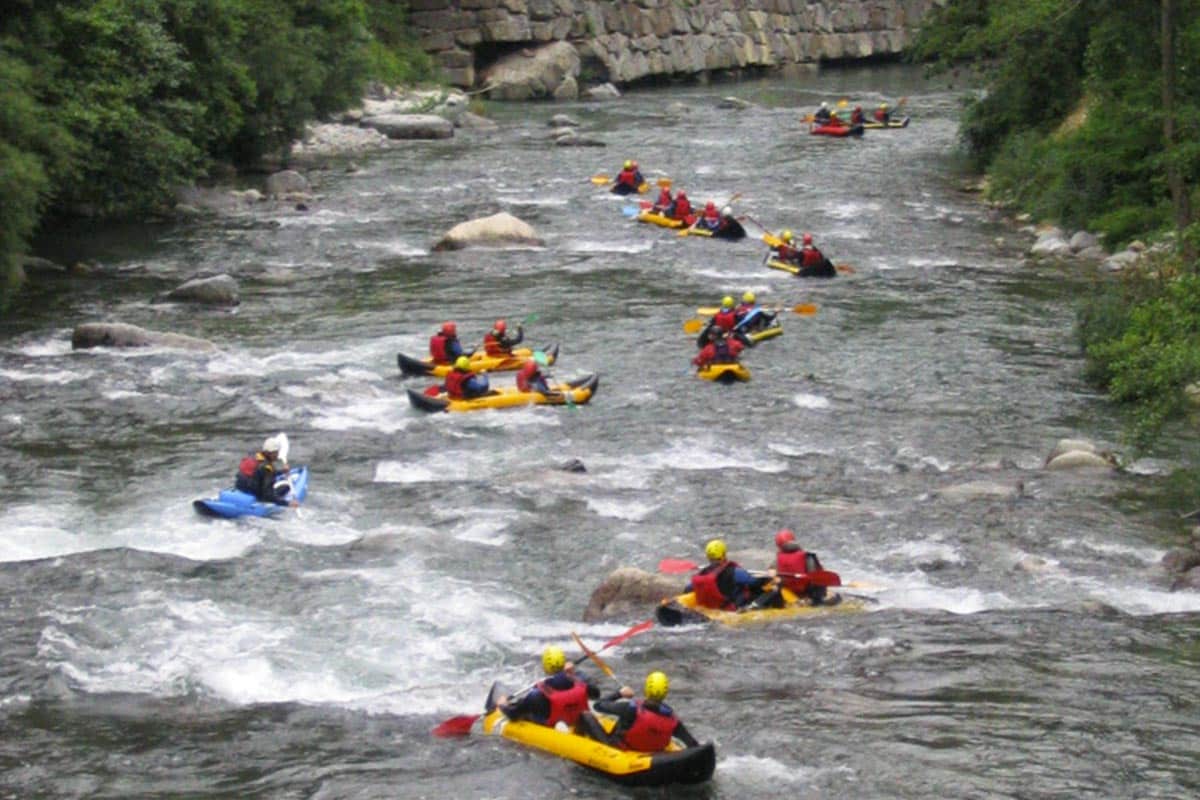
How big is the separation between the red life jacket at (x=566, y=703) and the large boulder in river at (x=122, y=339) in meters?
12.7

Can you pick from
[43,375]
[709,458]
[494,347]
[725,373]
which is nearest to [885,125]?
[725,373]

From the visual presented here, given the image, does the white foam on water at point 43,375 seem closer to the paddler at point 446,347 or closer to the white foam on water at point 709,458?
the paddler at point 446,347

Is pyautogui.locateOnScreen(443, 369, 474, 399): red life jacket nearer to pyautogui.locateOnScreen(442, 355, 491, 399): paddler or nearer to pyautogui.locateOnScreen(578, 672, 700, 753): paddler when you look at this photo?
pyautogui.locateOnScreen(442, 355, 491, 399): paddler

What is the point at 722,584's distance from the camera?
14.4m

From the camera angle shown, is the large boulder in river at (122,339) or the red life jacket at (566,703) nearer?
the red life jacket at (566,703)

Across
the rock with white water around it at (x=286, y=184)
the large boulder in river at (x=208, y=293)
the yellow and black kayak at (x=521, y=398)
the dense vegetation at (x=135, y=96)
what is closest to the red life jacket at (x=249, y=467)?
the yellow and black kayak at (x=521, y=398)

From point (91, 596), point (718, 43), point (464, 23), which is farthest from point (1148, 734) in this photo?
point (718, 43)

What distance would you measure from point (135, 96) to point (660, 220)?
9.90 m

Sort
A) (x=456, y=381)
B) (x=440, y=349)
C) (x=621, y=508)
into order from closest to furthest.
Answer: (x=621, y=508) → (x=456, y=381) → (x=440, y=349)

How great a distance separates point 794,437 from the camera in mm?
19750

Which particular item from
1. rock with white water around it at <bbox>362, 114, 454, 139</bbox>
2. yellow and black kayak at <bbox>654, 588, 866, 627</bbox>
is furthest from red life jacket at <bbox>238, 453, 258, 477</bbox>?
rock with white water around it at <bbox>362, 114, 454, 139</bbox>

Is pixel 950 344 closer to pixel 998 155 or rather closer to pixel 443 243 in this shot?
pixel 443 243

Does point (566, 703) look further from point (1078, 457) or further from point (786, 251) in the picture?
point (786, 251)

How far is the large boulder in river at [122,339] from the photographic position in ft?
77.0
